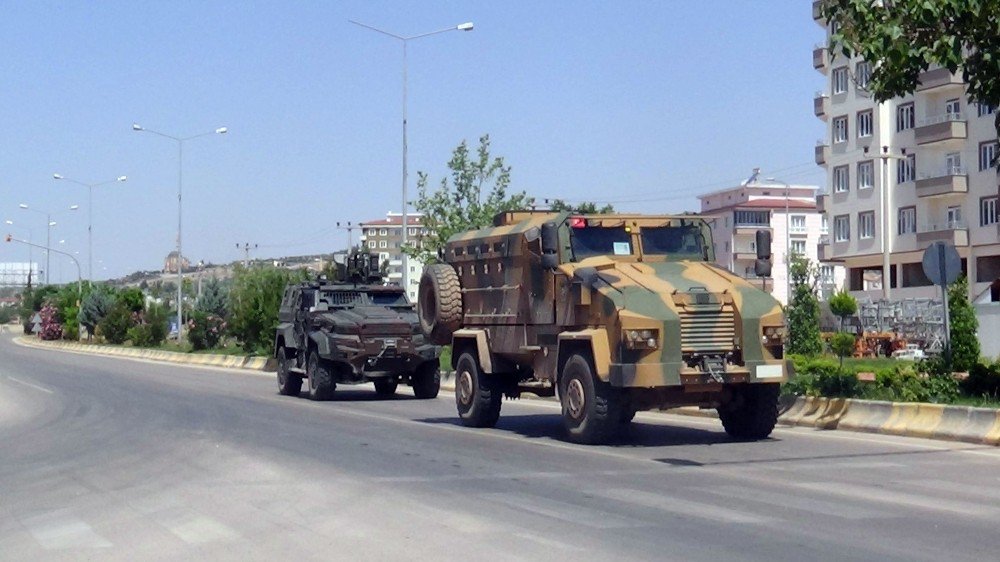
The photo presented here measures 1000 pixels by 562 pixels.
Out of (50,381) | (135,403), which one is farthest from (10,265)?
(135,403)

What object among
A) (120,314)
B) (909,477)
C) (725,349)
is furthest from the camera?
(120,314)

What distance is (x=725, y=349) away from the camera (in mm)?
15516

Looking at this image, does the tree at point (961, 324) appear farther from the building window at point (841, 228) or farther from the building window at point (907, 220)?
the building window at point (841, 228)

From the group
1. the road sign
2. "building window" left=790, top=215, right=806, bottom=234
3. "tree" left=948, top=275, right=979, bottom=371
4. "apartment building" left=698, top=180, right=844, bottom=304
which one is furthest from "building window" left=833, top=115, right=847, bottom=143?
the road sign

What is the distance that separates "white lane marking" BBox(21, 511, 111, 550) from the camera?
9633 mm

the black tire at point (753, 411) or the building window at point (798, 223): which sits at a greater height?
the building window at point (798, 223)

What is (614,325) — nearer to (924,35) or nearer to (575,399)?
(575,399)

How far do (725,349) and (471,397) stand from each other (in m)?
4.75

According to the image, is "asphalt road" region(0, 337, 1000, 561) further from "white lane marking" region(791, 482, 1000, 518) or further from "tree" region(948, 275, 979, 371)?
"tree" region(948, 275, 979, 371)

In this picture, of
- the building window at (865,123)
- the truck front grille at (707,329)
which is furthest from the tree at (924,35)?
the building window at (865,123)

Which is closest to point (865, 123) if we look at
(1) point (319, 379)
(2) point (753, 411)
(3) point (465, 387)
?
(1) point (319, 379)

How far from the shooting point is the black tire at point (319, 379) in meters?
26.5

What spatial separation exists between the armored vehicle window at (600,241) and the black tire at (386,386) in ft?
36.4

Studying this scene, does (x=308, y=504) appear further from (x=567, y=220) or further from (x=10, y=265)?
(x=10, y=265)
